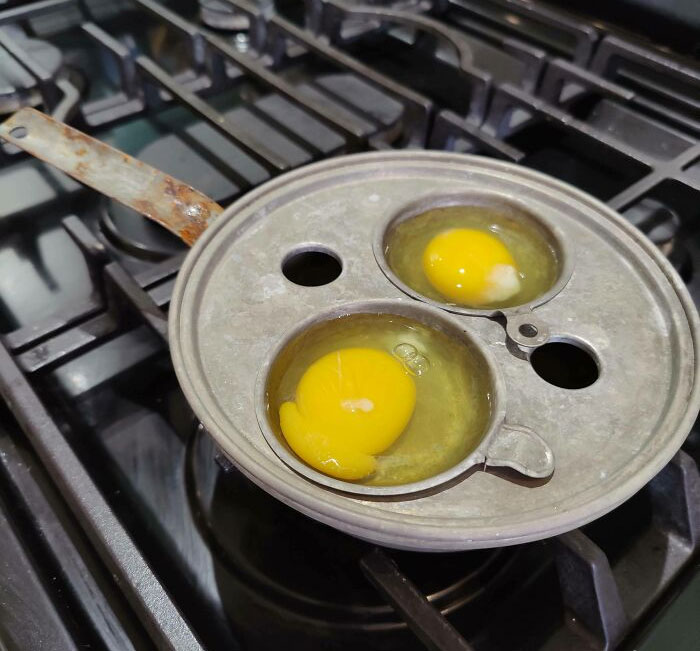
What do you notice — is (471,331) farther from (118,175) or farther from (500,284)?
(118,175)

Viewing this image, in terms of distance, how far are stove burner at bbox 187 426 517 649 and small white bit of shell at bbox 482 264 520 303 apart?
1.19 feet

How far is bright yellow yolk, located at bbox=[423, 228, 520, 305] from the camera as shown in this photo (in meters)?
0.95

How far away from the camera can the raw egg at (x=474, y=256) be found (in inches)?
37.4

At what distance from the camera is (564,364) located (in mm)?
854

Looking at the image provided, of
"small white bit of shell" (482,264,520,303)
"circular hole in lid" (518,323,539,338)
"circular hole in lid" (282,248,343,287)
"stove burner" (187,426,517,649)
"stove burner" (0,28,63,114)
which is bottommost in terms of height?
"stove burner" (187,426,517,649)

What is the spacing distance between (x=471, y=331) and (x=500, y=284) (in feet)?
0.53

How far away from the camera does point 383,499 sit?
66 cm

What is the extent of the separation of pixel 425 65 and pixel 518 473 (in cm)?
119

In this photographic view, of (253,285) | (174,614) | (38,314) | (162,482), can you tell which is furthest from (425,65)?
(174,614)

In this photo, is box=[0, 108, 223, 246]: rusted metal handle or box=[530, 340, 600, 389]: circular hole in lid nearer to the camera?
box=[530, 340, 600, 389]: circular hole in lid

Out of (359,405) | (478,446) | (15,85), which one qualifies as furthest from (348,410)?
(15,85)

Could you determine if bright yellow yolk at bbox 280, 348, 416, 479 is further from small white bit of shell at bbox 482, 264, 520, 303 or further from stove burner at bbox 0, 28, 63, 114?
stove burner at bbox 0, 28, 63, 114

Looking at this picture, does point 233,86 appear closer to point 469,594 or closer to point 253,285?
point 253,285

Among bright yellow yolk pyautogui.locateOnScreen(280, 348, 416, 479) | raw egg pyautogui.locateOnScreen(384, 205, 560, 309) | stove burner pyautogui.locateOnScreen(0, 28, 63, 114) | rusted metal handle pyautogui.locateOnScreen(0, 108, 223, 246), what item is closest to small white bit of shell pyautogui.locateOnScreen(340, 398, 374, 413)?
bright yellow yolk pyautogui.locateOnScreen(280, 348, 416, 479)
